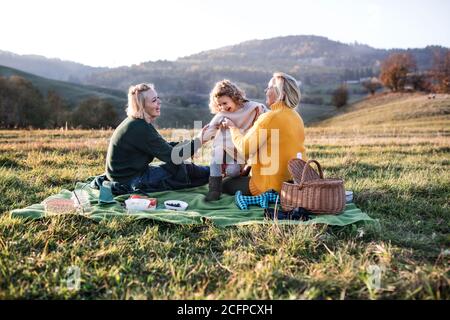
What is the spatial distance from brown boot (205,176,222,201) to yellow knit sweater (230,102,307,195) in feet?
2.14

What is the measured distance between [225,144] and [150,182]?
1.39 m

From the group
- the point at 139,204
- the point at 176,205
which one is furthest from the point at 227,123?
the point at 139,204

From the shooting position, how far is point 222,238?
459 centimetres

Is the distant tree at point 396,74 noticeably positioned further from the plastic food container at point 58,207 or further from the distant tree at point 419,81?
the plastic food container at point 58,207

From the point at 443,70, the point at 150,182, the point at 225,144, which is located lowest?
the point at 150,182

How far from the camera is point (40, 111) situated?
154 ft

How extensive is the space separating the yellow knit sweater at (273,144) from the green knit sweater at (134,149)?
116 centimetres

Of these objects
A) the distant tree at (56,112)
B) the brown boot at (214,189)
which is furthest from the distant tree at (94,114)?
the brown boot at (214,189)

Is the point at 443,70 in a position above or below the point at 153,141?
above

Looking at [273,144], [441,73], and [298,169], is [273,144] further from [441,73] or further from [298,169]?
[441,73]

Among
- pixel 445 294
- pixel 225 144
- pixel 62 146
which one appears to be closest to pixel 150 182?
pixel 225 144

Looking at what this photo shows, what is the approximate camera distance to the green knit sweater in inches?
241

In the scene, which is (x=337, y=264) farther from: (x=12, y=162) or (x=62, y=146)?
(x=62, y=146)
